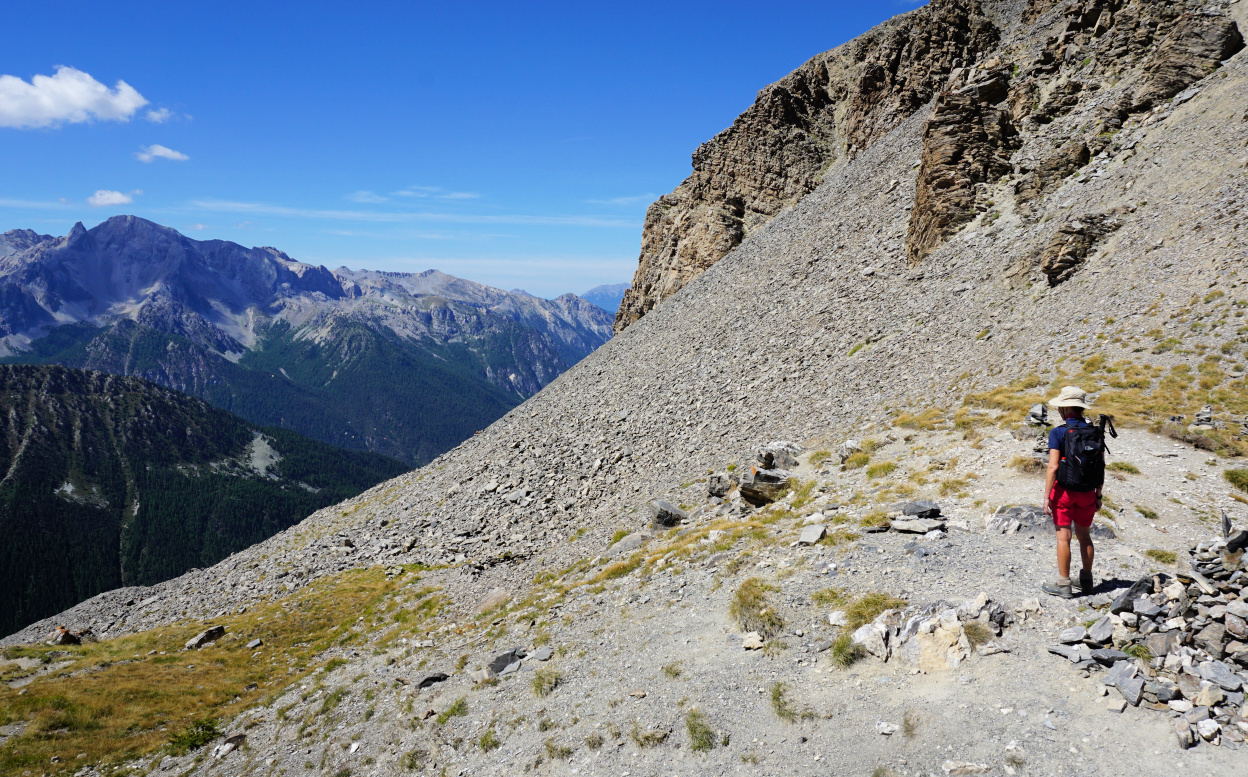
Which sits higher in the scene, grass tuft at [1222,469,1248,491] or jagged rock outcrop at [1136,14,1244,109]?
jagged rock outcrop at [1136,14,1244,109]

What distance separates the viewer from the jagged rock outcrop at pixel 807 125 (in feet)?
205

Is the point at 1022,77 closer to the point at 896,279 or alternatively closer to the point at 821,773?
the point at 896,279

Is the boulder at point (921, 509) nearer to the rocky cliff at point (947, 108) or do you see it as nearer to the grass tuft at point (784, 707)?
the grass tuft at point (784, 707)

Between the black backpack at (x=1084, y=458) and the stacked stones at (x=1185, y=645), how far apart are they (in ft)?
5.59

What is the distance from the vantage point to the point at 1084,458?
1000 centimetres

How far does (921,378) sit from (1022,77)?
32688 mm

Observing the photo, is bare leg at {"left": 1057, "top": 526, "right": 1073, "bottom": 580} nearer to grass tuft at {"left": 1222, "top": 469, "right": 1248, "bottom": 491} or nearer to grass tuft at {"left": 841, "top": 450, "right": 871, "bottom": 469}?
grass tuft at {"left": 1222, "top": 469, "right": 1248, "bottom": 491}

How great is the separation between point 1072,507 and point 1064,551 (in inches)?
32.2

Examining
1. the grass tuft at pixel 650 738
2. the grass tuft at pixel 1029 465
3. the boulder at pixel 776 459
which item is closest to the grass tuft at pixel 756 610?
the grass tuft at pixel 650 738

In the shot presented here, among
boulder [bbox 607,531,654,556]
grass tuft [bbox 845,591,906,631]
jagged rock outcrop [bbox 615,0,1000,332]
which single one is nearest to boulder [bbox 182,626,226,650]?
boulder [bbox 607,531,654,556]

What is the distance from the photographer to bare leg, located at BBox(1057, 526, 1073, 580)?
10258 mm

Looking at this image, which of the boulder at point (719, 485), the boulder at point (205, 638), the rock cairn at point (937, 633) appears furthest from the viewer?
the boulder at point (205, 638)

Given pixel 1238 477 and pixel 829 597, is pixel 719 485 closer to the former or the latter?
pixel 829 597

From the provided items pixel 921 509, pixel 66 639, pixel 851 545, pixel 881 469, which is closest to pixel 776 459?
pixel 881 469
